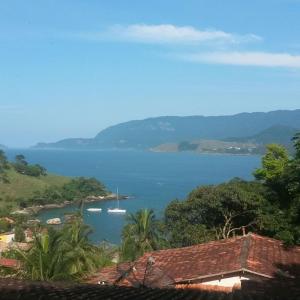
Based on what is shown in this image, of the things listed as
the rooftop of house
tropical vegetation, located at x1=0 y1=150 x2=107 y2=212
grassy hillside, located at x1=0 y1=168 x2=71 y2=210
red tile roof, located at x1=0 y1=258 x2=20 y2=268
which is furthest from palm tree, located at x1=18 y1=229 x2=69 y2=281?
tropical vegetation, located at x1=0 y1=150 x2=107 y2=212

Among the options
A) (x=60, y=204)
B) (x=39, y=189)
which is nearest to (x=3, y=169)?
(x=39, y=189)

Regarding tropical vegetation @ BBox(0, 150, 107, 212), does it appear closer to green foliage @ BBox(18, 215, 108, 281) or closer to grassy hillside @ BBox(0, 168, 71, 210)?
grassy hillside @ BBox(0, 168, 71, 210)

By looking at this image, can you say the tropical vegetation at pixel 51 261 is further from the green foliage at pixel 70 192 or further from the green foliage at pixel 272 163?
the green foliage at pixel 70 192

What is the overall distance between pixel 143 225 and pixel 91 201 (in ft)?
267

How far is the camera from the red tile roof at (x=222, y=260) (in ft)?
43.6

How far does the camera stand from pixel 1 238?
51219 mm

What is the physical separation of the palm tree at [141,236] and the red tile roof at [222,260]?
13.1 meters

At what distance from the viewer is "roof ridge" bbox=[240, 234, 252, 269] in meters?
13.3

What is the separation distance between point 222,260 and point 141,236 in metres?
17.8

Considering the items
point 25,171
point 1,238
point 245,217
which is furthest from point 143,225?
point 25,171

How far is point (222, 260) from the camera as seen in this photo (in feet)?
46.6

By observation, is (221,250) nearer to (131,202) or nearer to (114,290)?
(114,290)

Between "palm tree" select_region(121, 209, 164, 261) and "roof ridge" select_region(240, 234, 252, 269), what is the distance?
1405 centimetres

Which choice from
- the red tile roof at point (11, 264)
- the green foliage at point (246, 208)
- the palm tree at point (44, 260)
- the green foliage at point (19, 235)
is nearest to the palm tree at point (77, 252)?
the palm tree at point (44, 260)
